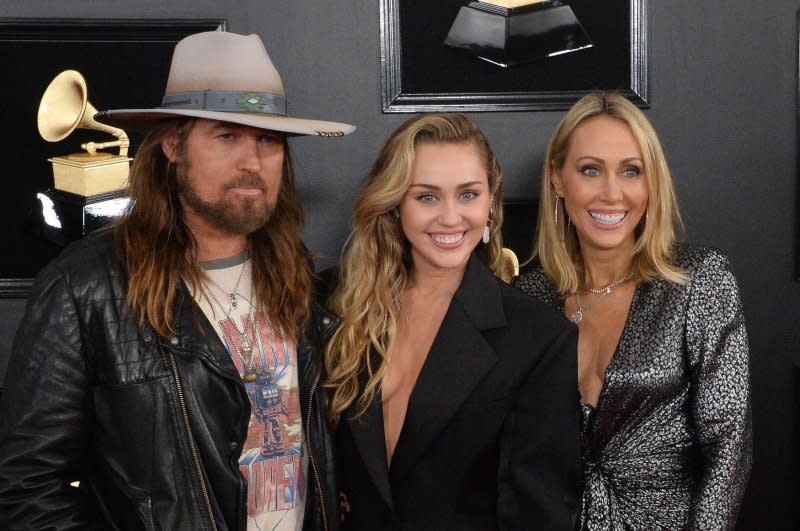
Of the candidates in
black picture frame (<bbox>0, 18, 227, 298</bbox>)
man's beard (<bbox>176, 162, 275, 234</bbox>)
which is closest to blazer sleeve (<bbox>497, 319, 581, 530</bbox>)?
man's beard (<bbox>176, 162, 275, 234</bbox>)

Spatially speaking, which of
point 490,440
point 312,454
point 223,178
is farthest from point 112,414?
point 490,440

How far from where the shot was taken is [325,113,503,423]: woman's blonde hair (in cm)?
256

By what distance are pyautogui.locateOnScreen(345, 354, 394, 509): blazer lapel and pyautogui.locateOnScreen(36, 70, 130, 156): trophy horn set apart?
4.32 feet

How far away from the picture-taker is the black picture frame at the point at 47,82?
3.18 meters

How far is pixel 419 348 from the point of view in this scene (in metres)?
2.62

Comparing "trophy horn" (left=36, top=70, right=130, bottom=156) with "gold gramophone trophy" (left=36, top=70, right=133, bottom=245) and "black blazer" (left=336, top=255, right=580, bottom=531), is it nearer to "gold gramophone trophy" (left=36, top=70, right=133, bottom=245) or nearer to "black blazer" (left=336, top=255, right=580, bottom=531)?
"gold gramophone trophy" (left=36, top=70, right=133, bottom=245)

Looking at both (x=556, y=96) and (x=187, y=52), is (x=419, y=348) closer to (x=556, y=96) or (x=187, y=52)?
(x=187, y=52)

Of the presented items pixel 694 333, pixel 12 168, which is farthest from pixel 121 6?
pixel 694 333

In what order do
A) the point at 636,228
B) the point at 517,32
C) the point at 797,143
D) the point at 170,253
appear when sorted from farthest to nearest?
1. the point at 797,143
2. the point at 517,32
3. the point at 636,228
4. the point at 170,253

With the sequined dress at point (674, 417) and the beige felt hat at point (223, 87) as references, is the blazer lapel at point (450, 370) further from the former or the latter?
the beige felt hat at point (223, 87)

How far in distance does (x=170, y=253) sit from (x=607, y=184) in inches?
51.5

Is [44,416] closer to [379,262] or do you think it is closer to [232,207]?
[232,207]

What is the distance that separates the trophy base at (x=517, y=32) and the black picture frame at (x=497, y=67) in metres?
0.02

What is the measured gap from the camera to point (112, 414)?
2.30m
